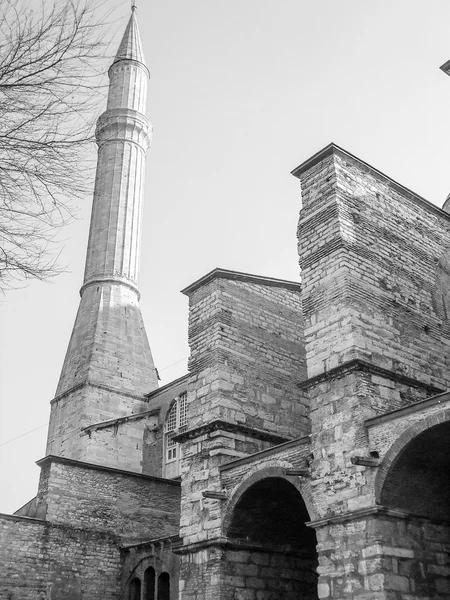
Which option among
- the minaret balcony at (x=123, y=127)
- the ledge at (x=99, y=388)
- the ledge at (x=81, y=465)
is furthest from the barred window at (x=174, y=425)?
the minaret balcony at (x=123, y=127)

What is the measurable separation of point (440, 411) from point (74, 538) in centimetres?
983

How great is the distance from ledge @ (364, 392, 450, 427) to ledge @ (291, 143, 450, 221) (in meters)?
4.76

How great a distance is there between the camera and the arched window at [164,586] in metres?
13.9

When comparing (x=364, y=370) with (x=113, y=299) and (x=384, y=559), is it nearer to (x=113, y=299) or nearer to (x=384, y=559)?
(x=384, y=559)

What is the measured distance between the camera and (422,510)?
9.07m

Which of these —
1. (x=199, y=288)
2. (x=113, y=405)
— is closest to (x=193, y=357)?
(x=199, y=288)

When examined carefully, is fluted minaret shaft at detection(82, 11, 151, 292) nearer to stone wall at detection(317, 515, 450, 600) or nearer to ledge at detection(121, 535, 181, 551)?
ledge at detection(121, 535, 181, 551)

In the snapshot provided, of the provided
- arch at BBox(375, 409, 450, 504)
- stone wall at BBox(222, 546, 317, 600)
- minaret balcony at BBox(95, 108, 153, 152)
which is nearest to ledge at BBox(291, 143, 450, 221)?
arch at BBox(375, 409, 450, 504)

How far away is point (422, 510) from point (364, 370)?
2.04 meters

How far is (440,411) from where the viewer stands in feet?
27.4

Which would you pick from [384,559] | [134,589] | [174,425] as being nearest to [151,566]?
[134,589]

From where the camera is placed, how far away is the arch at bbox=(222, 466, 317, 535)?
9.55 meters

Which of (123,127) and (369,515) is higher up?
(123,127)

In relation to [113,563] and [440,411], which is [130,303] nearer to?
[113,563]
